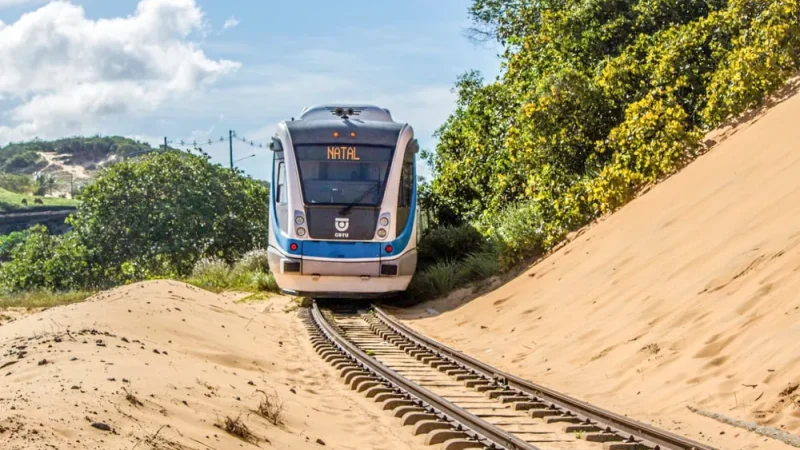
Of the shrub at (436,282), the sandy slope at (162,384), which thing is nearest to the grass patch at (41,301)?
the sandy slope at (162,384)

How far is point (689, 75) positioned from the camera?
23.2 m

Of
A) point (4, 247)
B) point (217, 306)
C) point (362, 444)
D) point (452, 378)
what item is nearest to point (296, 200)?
point (217, 306)

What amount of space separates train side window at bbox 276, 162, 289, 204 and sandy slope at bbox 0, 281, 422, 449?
3.77 m

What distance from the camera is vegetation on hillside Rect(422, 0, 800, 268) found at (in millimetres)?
21562

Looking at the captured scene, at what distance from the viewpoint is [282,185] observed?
2177 cm

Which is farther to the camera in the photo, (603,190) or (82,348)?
(603,190)

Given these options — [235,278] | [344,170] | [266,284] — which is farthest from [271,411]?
[235,278]

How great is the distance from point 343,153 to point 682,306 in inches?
349

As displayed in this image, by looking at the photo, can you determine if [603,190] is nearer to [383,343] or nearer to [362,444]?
[383,343]

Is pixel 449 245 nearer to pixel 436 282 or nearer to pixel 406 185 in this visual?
pixel 436 282

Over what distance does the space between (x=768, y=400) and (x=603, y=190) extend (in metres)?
12.1

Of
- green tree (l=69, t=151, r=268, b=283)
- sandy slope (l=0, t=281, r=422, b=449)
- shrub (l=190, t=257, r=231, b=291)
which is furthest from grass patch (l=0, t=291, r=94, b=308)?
green tree (l=69, t=151, r=268, b=283)

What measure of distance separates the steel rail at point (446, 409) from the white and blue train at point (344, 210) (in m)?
4.84

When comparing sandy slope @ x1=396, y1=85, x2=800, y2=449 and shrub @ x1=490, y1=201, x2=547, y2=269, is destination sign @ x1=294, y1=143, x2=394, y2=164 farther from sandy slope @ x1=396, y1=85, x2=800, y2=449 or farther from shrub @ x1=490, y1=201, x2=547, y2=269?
shrub @ x1=490, y1=201, x2=547, y2=269
